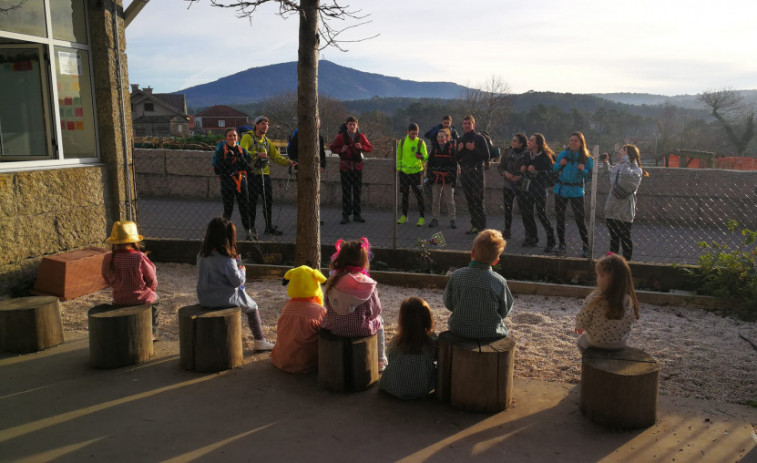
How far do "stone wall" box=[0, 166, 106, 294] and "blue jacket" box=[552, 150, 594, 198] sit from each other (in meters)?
6.16

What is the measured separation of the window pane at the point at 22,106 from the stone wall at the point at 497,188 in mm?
4845

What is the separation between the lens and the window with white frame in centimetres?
679

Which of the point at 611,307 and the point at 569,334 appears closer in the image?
the point at 611,307

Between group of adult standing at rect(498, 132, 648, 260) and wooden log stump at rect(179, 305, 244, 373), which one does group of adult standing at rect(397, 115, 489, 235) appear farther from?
wooden log stump at rect(179, 305, 244, 373)

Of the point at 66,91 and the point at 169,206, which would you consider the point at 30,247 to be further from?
the point at 169,206

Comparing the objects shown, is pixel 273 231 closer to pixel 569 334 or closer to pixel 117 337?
pixel 117 337

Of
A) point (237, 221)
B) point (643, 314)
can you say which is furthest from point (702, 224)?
point (237, 221)

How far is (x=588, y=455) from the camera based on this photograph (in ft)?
10.7

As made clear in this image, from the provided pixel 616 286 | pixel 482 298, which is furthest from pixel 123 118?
pixel 616 286

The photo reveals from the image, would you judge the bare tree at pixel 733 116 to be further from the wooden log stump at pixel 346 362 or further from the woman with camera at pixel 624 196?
the wooden log stump at pixel 346 362

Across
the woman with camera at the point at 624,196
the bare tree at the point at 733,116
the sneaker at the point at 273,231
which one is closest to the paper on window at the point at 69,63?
the sneaker at the point at 273,231

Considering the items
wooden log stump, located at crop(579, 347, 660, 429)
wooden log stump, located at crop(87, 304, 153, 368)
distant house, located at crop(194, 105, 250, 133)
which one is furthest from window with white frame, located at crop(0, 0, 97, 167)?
distant house, located at crop(194, 105, 250, 133)

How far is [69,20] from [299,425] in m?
5.98

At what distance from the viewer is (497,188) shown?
11.7 meters
